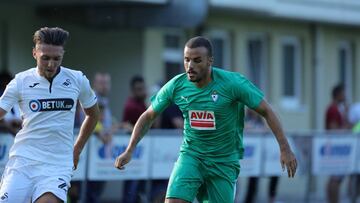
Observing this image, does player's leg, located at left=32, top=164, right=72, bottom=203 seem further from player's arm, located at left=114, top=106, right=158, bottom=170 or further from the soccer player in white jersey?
player's arm, located at left=114, top=106, right=158, bottom=170

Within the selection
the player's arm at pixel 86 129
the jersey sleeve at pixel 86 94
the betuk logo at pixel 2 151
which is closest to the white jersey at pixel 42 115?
the jersey sleeve at pixel 86 94

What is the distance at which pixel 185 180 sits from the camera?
9688 millimetres

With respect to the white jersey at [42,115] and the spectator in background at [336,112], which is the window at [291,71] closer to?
the spectator in background at [336,112]


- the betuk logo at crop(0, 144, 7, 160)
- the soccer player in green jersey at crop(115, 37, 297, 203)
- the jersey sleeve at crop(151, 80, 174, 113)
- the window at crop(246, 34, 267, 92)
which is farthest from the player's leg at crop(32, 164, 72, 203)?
the window at crop(246, 34, 267, 92)

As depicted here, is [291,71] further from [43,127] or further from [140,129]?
[43,127]

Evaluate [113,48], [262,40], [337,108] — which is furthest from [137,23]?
Result: [262,40]

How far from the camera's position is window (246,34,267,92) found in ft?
75.9

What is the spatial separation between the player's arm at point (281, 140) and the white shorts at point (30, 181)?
6.08ft

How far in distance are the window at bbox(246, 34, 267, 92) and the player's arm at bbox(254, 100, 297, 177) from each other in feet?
44.6

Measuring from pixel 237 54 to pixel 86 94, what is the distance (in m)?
13.1

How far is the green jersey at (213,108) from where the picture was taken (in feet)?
31.7

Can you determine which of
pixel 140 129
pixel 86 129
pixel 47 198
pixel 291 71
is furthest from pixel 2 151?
pixel 291 71

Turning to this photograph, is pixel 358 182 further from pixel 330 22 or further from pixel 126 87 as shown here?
pixel 330 22

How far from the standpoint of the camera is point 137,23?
18.3 meters
